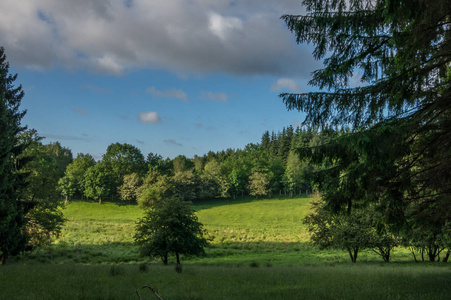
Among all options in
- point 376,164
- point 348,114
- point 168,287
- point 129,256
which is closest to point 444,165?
point 376,164

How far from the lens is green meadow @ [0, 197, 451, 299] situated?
7.77m

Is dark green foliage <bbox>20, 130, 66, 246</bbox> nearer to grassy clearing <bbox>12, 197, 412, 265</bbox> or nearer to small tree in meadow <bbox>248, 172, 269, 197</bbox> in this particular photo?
grassy clearing <bbox>12, 197, 412, 265</bbox>

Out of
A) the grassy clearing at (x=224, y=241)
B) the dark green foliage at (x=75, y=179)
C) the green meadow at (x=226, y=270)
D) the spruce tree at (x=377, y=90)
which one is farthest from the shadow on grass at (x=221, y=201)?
the spruce tree at (x=377, y=90)

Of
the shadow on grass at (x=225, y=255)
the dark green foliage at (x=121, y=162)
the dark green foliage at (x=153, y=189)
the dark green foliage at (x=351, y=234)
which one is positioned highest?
the dark green foliage at (x=121, y=162)

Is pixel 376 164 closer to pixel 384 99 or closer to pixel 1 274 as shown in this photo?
pixel 384 99

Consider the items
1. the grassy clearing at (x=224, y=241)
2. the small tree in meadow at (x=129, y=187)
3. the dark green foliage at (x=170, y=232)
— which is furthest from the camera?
the small tree in meadow at (x=129, y=187)

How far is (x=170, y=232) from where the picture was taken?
1922 cm

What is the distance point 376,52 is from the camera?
7.80 meters

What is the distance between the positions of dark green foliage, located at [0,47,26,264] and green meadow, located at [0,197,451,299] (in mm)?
2112

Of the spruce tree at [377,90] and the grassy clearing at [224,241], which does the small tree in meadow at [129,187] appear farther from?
the spruce tree at [377,90]

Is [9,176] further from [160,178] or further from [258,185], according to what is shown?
[258,185]

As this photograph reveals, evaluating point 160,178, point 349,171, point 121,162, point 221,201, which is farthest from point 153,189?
point 349,171

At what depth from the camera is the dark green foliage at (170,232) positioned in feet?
62.3

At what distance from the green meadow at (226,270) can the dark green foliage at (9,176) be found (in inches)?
83.1
